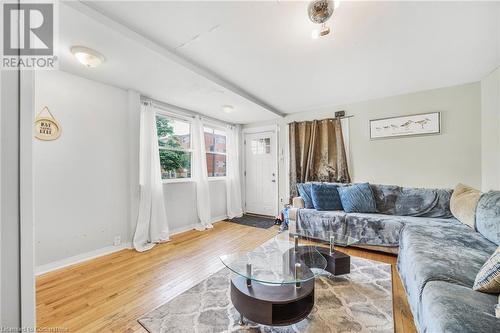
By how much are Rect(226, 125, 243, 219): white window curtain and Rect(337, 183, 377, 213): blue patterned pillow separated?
2418 millimetres

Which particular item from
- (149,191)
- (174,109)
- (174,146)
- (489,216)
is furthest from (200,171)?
(489,216)

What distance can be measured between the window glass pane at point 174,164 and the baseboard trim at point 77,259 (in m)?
1.21

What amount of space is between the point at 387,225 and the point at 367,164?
4.29 ft

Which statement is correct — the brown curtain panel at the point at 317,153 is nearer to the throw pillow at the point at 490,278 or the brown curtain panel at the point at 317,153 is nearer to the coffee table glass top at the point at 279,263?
the coffee table glass top at the point at 279,263

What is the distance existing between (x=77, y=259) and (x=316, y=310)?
Answer: 273 cm

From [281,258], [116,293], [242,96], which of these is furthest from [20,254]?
[242,96]

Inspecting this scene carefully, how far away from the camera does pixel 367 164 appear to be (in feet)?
11.9

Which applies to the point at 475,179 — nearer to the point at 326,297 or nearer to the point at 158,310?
the point at 326,297

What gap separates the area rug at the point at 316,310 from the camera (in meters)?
1.44

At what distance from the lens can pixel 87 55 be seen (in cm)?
193

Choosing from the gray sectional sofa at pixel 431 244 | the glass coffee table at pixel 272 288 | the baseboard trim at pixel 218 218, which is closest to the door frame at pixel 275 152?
the baseboard trim at pixel 218 218

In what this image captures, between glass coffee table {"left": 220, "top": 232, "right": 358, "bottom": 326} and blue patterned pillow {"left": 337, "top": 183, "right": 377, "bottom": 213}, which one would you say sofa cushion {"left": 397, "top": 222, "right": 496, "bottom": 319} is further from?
blue patterned pillow {"left": 337, "top": 183, "right": 377, "bottom": 213}

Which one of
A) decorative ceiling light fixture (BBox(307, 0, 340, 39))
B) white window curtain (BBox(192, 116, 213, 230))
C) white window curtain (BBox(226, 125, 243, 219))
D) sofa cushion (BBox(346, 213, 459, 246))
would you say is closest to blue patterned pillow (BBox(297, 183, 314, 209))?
sofa cushion (BBox(346, 213, 459, 246))

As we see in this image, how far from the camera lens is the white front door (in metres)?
4.72
